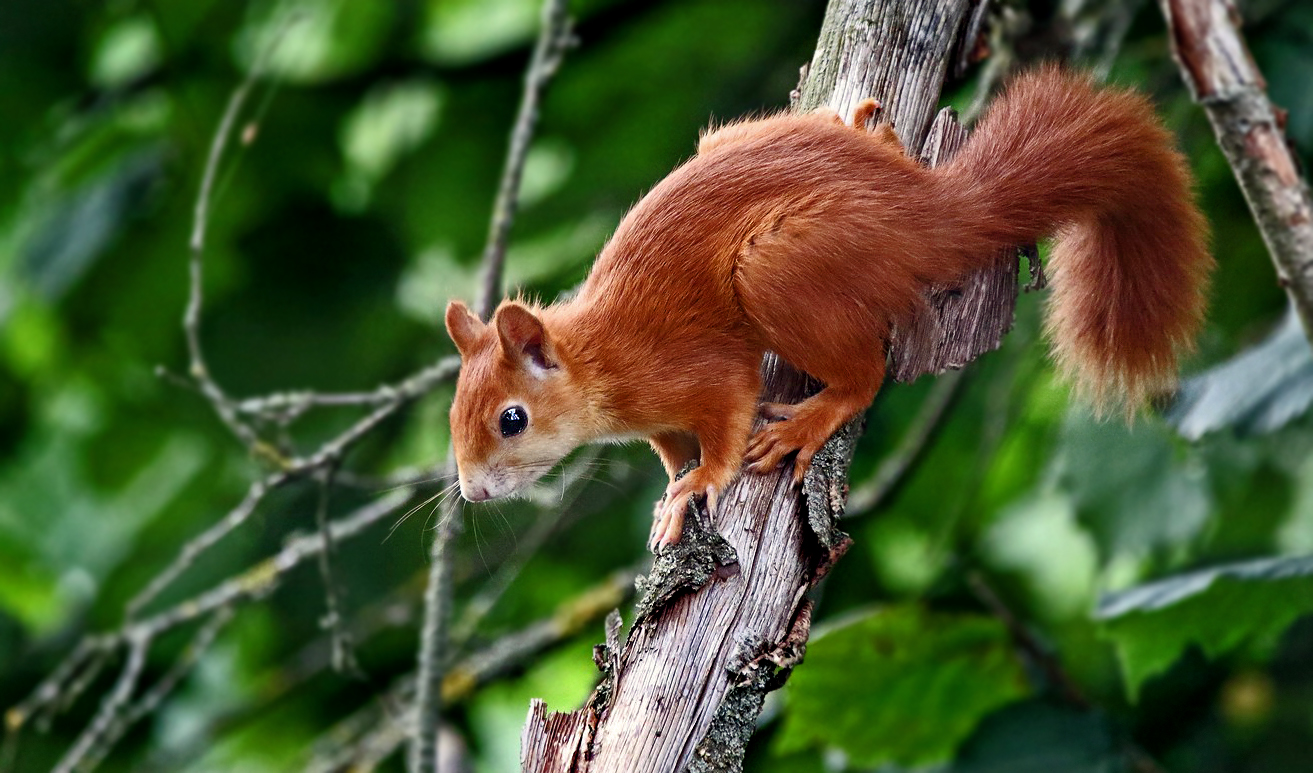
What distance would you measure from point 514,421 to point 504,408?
0.03 metres

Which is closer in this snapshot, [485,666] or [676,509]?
[676,509]

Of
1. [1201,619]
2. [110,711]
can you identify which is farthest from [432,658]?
[1201,619]

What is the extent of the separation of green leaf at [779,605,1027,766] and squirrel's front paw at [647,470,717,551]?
1.22 metres

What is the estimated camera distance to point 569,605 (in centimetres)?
364

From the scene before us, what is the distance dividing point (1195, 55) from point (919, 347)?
59 centimetres

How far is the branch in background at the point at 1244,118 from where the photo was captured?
5.96 ft

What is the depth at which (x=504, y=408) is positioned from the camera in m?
2.29

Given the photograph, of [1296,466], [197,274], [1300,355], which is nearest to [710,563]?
[197,274]

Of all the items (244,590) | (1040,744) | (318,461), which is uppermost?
(318,461)

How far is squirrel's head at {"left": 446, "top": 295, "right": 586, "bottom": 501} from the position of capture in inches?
89.5

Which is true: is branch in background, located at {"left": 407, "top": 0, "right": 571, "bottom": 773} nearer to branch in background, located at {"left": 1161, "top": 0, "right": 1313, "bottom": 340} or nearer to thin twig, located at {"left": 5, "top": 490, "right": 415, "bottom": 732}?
thin twig, located at {"left": 5, "top": 490, "right": 415, "bottom": 732}

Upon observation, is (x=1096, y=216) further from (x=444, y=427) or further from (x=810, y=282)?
(x=444, y=427)

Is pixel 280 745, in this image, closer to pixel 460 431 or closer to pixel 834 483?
pixel 460 431

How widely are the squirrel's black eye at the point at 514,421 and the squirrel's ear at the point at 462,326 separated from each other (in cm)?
16
